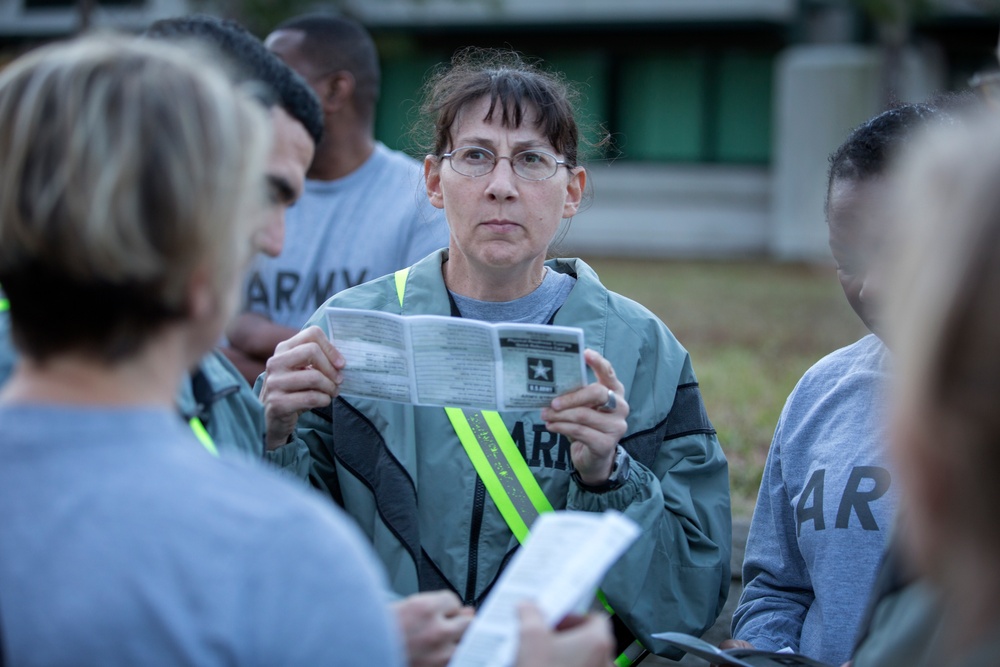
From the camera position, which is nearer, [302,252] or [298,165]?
[298,165]

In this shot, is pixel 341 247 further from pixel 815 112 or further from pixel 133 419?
pixel 815 112

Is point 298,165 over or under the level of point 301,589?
over

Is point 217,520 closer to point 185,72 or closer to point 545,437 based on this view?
point 185,72

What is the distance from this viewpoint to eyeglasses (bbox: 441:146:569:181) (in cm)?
272

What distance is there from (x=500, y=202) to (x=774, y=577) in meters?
1.12

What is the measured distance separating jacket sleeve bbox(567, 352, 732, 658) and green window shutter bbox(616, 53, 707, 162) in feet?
64.7

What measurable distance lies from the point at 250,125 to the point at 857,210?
1.55 meters

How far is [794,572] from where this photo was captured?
248 centimetres

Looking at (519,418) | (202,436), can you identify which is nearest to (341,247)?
(519,418)

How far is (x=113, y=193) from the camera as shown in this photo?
1.11 metres

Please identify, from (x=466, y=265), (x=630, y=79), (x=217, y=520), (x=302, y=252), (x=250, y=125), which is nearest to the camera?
(x=217, y=520)

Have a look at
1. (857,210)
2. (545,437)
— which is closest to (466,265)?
(545,437)

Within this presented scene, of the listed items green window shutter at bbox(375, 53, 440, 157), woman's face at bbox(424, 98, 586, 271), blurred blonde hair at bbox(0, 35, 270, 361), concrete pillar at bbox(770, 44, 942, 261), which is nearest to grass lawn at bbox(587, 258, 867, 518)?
concrete pillar at bbox(770, 44, 942, 261)

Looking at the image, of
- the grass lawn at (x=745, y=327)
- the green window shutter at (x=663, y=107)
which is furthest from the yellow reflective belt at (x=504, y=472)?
the green window shutter at (x=663, y=107)
